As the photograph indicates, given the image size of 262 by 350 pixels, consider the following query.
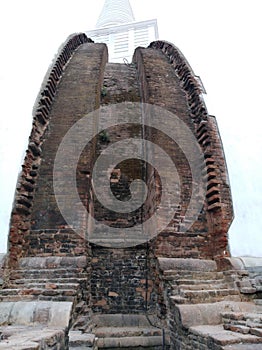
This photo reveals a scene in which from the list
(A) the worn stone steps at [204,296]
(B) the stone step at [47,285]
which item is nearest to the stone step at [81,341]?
(B) the stone step at [47,285]

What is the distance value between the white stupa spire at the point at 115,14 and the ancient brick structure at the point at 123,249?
95.0 ft

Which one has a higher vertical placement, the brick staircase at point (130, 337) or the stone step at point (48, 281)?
the stone step at point (48, 281)

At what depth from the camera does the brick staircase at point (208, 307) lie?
130 inches

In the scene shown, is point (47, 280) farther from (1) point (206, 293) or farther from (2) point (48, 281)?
(1) point (206, 293)

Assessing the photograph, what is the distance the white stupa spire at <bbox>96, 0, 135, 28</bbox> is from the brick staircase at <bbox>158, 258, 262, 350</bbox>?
107 feet

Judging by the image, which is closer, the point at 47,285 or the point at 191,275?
the point at 47,285

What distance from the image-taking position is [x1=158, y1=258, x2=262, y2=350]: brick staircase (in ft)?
10.8

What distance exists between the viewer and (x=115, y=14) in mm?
34188

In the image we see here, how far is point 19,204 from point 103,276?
183 cm

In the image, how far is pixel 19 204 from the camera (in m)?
5.26

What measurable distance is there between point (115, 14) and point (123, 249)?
33.9 metres

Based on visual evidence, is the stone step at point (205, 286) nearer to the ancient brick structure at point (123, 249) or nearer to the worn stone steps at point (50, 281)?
the ancient brick structure at point (123, 249)

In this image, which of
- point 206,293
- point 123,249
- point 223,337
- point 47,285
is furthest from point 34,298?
point 223,337

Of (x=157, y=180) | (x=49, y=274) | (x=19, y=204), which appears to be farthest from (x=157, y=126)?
(x=49, y=274)
